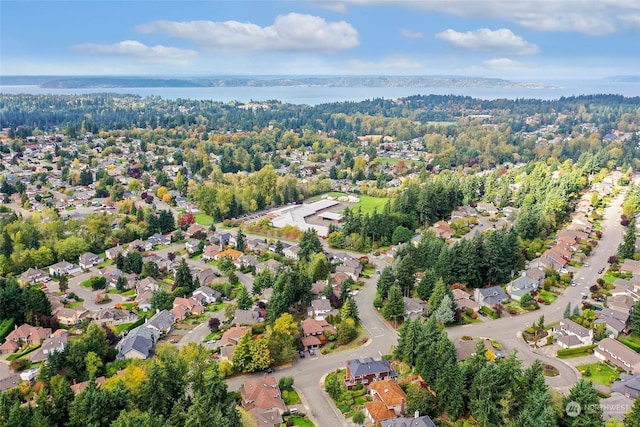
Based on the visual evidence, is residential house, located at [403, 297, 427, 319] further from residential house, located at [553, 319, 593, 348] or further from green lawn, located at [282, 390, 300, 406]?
green lawn, located at [282, 390, 300, 406]

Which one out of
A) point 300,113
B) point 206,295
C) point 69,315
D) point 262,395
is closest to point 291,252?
point 206,295

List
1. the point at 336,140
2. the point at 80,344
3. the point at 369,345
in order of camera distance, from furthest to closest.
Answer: the point at 336,140 → the point at 369,345 → the point at 80,344

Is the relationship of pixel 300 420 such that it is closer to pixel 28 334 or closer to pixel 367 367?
pixel 367 367

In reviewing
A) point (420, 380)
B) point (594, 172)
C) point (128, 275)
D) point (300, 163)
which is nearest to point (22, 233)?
point (128, 275)

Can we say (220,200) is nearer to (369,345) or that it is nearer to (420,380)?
(369,345)

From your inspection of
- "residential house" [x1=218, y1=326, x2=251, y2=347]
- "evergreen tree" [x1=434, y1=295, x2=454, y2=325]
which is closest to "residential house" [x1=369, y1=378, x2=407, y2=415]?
"evergreen tree" [x1=434, y1=295, x2=454, y2=325]

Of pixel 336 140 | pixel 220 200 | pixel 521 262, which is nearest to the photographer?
pixel 521 262

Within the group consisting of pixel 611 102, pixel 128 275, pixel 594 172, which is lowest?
pixel 128 275
